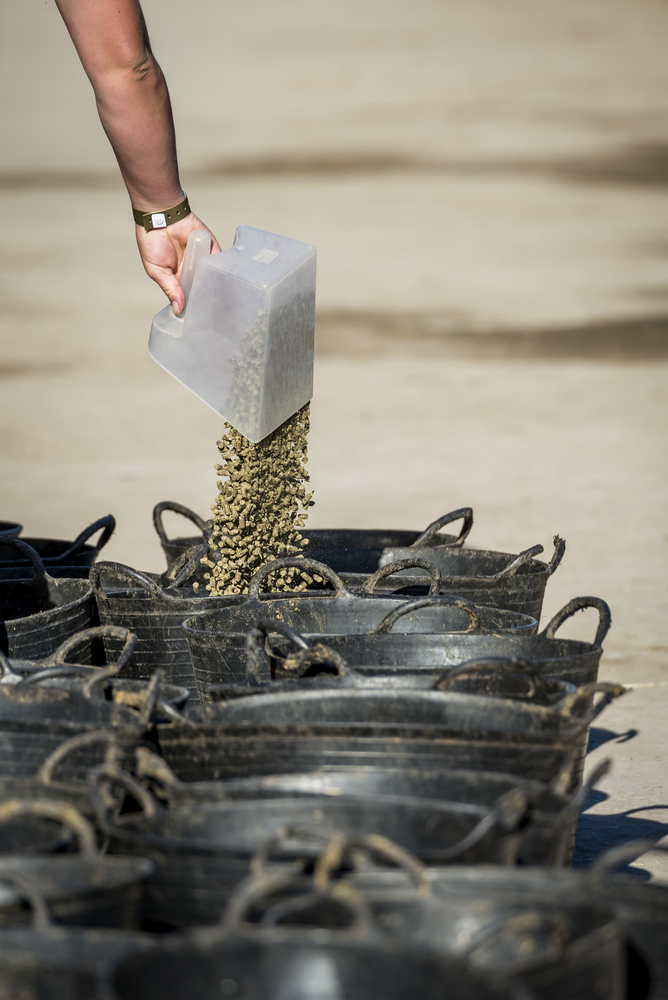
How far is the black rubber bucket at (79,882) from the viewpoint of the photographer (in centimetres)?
164

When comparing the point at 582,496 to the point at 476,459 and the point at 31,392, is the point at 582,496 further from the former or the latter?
the point at 31,392

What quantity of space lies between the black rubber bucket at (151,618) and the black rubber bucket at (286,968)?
158 centimetres

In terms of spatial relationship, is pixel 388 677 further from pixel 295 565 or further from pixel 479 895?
pixel 479 895

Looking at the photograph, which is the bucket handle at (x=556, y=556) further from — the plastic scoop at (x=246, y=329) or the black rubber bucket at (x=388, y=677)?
the black rubber bucket at (x=388, y=677)

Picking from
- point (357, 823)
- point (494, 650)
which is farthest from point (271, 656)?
point (357, 823)

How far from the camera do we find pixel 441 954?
1437 millimetres

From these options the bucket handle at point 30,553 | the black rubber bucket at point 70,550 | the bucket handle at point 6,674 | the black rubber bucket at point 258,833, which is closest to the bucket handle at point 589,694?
the black rubber bucket at point 258,833

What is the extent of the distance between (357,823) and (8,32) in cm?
2540

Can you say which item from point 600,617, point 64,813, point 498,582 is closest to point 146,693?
point 64,813

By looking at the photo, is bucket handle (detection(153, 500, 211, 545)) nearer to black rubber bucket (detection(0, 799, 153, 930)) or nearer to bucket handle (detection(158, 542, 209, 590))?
bucket handle (detection(158, 542, 209, 590))

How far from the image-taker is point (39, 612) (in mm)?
3301

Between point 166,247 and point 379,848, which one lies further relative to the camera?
point 166,247

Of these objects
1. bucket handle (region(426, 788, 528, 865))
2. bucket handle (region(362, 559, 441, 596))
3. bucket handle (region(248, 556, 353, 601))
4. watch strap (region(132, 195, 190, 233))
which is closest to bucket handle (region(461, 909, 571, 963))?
bucket handle (region(426, 788, 528, 865))

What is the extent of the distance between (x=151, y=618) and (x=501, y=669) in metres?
1.06
